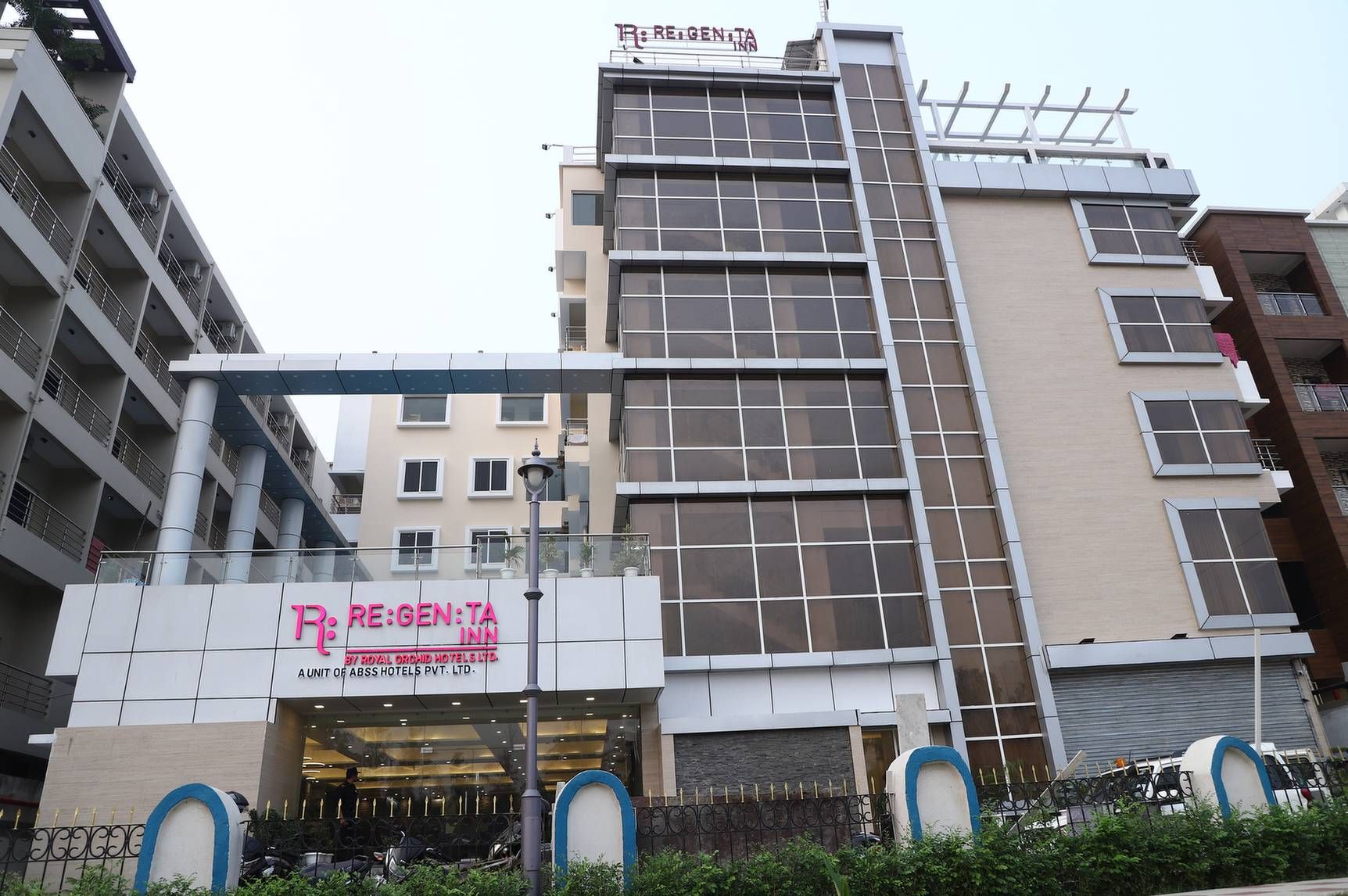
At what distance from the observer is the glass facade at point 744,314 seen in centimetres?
2734

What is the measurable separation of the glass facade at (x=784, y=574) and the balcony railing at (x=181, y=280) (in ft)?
77.0

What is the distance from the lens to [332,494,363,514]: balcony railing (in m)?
50.5

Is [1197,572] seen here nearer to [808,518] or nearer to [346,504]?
[808,518]

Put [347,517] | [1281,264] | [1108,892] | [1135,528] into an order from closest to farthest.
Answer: [1108,892] < [1135,528] < [1281,264] < [347,517]

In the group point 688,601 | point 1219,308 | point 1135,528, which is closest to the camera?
point 688,601

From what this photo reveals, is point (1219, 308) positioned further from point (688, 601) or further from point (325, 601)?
point (325, 601)

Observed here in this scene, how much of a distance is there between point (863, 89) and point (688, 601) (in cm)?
1899

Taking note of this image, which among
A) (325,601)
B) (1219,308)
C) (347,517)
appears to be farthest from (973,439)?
(347,517)

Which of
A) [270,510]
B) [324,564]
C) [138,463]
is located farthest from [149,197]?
[324,564]

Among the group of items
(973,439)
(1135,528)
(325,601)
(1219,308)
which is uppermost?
(1219,308)

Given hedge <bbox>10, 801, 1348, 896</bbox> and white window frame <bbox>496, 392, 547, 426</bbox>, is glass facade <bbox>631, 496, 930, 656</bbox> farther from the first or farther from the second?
white window frame <bbox>496, 392, 547, 426</bbox>

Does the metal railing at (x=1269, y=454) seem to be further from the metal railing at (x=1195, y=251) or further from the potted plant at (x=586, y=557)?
the potted plant at (x=586, y=557)

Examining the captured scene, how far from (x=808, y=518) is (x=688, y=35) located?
60.9 feet

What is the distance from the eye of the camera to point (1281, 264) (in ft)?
117
